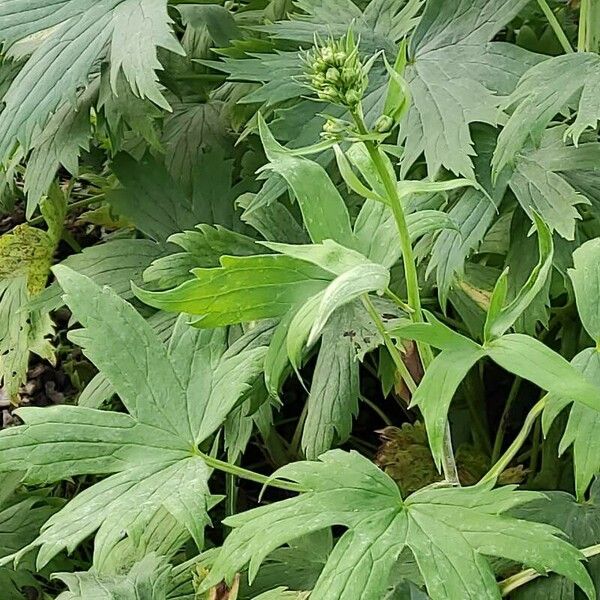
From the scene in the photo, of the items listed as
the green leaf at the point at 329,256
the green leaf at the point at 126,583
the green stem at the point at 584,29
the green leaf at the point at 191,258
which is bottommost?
the green leaf at the point at 126,583

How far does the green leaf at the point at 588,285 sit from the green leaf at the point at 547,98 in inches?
8.1

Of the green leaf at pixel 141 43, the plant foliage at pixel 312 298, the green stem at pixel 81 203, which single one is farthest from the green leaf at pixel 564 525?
the green stem at pixel 81 203

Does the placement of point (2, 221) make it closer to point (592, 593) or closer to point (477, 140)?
point (477, 140)

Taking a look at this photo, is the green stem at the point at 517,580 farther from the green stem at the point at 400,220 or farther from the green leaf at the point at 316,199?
the green leaf at the point at 316,199

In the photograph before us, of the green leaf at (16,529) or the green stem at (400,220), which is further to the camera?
the green leaf at (16,529)

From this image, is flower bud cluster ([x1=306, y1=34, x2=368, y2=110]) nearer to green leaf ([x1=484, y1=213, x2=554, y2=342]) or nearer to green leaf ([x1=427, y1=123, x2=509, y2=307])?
Result: green leaf ([x1=484, y1=213, x2=554, y2=342])

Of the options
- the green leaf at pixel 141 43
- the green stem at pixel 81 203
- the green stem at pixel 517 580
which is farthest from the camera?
the green stem at pixel 81 203

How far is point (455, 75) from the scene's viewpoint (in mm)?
1040

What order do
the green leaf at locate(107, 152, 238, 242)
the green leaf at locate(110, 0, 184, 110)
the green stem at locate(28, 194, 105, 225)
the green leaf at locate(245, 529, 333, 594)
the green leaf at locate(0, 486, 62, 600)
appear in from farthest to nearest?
the green stem at locate(28, 194, 105, 225) → the green leaf at locate(107, 152, 238, 242) → the green leaf at locate(0, 486, 62, 600) → the green leaf at locate(110, 0, 184, 110) → the green leaf at locate(245, 529, 333, 594)

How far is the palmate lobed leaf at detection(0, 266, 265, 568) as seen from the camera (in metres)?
0.72

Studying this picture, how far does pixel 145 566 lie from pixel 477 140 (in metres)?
0.57

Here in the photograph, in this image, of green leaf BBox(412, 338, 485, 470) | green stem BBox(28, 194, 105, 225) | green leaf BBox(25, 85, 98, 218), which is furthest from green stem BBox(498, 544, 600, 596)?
green stem BBox(28, 194, 105, 225)

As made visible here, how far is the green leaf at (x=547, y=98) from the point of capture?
0.90 meters

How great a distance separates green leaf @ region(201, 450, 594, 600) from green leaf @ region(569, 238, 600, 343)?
0.15 meters
